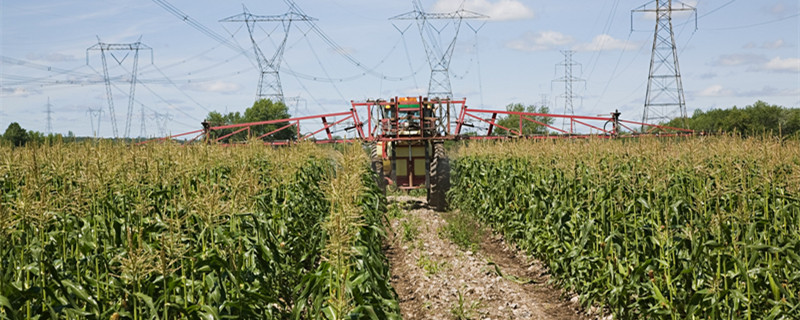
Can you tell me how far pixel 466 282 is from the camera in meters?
9.36

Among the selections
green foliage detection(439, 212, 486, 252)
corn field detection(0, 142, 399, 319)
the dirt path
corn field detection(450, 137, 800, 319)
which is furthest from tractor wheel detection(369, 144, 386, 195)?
corn field detection(0, 142, 399, 319)

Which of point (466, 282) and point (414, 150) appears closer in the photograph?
point (466, 282)

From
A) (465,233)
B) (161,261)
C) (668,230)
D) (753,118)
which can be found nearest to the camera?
(161,261)

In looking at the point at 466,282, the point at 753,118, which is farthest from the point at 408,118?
the point at 753,118

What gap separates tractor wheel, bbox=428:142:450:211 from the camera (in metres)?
17.2

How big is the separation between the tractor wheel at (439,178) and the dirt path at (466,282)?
12.9 ft

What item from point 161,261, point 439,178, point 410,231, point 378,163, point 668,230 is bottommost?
point 410,231

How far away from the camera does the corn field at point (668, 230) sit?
18.7 ft

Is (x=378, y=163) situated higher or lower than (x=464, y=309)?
higher

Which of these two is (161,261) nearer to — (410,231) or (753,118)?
(410,231)

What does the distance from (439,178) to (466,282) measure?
315 inches

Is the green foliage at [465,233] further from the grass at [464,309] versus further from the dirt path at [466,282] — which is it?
the grass at [464,309]

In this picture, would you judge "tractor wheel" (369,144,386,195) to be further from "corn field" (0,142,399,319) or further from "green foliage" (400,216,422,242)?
"corn field" (0,142,399,319)

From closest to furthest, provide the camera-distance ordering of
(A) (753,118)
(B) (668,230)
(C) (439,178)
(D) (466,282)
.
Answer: (B) (668,230)
(D) (466,282)
(C) (439,178)
(A) (753,118)
